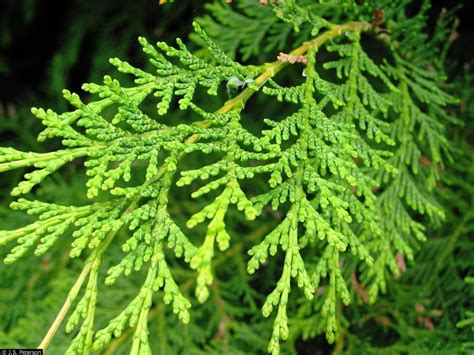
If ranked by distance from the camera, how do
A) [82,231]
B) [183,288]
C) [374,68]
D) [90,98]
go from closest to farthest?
[82,231]
[374,68]
[183,288]
[90,98]

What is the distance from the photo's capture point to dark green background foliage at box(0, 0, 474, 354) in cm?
240

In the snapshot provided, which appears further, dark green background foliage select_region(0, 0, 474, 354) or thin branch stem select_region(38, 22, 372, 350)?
dark green background foliage select_region(0, 0, 474, 354)

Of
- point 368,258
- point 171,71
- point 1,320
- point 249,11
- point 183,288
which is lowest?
point 1,320

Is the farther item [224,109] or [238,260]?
[238,260]

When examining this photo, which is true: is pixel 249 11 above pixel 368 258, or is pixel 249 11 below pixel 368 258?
above

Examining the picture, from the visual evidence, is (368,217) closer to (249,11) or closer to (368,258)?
(368,258)

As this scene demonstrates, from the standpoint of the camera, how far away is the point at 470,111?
2.49 meters

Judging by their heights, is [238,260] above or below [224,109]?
below

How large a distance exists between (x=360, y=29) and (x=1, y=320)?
2.40 m

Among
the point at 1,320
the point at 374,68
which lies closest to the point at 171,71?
the point at 374,68

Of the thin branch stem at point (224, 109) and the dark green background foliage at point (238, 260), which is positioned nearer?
the thin branch stem at point (224, 109)

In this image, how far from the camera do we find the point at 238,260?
284 cm

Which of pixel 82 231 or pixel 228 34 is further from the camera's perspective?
pixel 228 34

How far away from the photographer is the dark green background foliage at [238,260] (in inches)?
94.3
